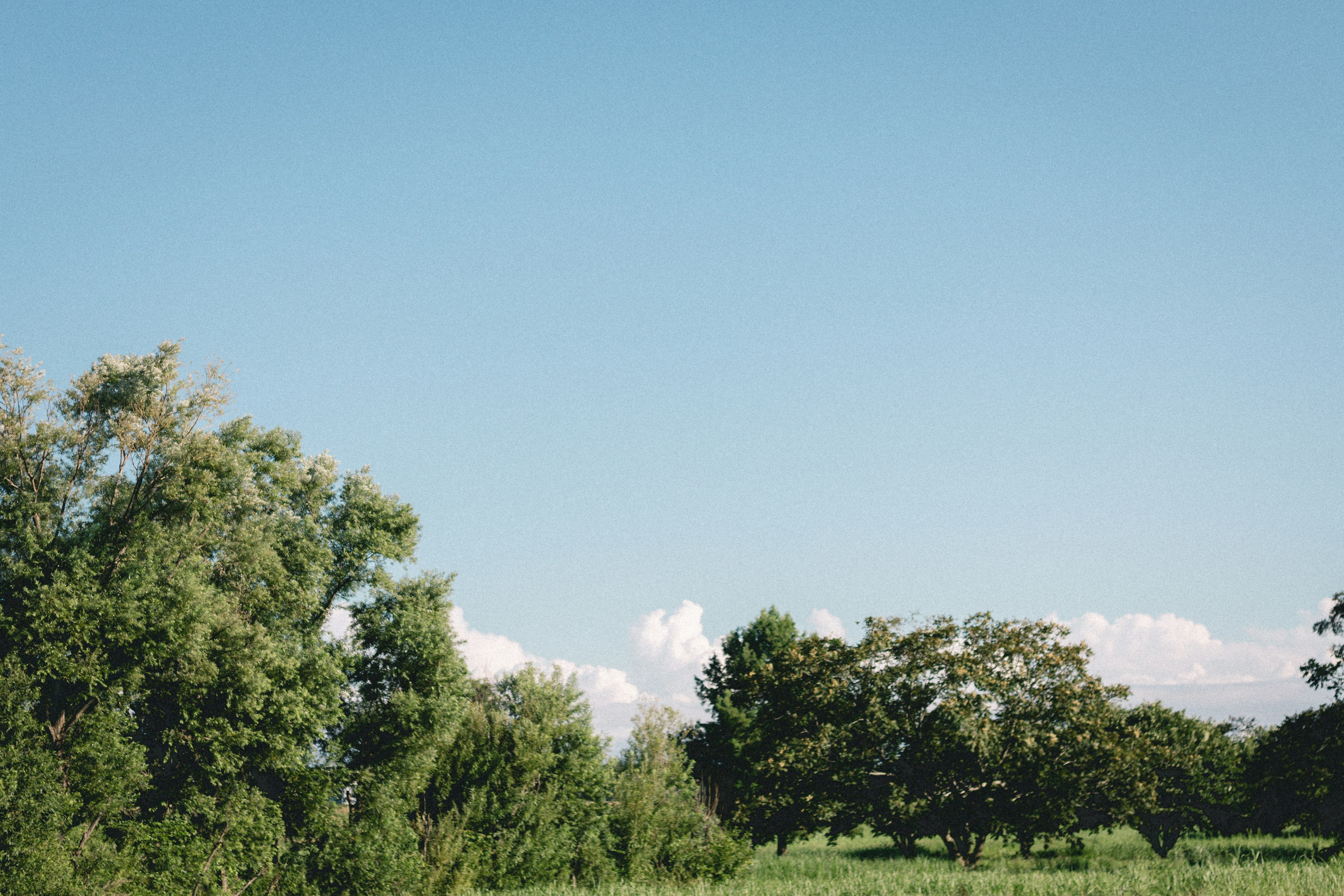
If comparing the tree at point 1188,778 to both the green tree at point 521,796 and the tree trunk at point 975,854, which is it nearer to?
the tree trunk at point 975,854

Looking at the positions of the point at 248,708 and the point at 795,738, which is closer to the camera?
the point at 248,708

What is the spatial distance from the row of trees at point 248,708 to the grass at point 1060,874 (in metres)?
3.90

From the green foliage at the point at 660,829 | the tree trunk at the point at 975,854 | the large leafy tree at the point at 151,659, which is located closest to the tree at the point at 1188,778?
the tree trunk at the point at 975,854

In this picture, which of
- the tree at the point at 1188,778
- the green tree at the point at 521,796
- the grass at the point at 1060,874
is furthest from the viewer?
the tree at the point at 1188,778

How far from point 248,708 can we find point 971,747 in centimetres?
2088

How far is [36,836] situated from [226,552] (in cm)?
852

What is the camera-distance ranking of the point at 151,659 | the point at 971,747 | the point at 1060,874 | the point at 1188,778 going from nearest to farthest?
the point at 1060,874, the point at 151,659, the point at 971,747, the point at 1188,778

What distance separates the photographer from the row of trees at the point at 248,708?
75.6ft

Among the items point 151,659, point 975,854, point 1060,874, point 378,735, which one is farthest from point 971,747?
point 151,659

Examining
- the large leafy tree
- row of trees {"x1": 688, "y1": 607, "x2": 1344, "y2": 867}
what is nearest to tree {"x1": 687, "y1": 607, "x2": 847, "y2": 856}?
row of trees {"x1": 688, "y1": 607, "x2": 1344, "y2": 867}

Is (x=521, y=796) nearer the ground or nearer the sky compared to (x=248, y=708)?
nearer the ground

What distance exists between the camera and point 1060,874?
62.7 feet

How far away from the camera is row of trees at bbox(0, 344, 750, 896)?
23.0 m

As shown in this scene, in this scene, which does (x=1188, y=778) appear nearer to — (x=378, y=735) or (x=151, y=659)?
(x=378, y=735)
